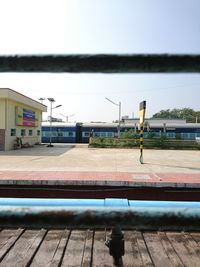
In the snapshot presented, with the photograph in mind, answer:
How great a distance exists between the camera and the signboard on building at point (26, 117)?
2097cm

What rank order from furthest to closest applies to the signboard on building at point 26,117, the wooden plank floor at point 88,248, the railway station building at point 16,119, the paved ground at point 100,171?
the signboard on building at point 26,117
the railway station building at point 16,119
the paved ground at point 100,171
the wooden plank floor at point 88,248

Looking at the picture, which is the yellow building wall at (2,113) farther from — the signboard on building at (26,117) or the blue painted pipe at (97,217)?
the blue painted pipe at (97,217)

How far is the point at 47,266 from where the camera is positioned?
338 cm

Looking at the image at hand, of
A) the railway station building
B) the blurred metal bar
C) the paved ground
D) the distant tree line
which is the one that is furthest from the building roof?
the distant tree line

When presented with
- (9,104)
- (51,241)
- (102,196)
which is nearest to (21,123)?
(9,104)

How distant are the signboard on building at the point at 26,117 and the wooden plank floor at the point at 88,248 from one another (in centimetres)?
1730

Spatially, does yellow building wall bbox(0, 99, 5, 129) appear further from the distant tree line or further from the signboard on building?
the distant tree line

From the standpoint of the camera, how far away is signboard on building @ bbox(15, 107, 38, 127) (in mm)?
20970

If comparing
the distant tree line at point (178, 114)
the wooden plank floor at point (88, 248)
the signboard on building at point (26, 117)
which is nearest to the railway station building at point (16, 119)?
the signboard on building at point (26, 117)

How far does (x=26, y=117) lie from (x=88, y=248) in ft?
66.7

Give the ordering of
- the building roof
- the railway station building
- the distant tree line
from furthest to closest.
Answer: the distant tree line, the railway station building, the building roof

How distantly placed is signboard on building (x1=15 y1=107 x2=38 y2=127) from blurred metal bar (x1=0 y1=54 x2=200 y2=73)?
20.9 m

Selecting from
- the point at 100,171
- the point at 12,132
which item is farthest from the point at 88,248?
the point at 12,132

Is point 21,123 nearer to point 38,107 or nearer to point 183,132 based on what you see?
point 38,107
